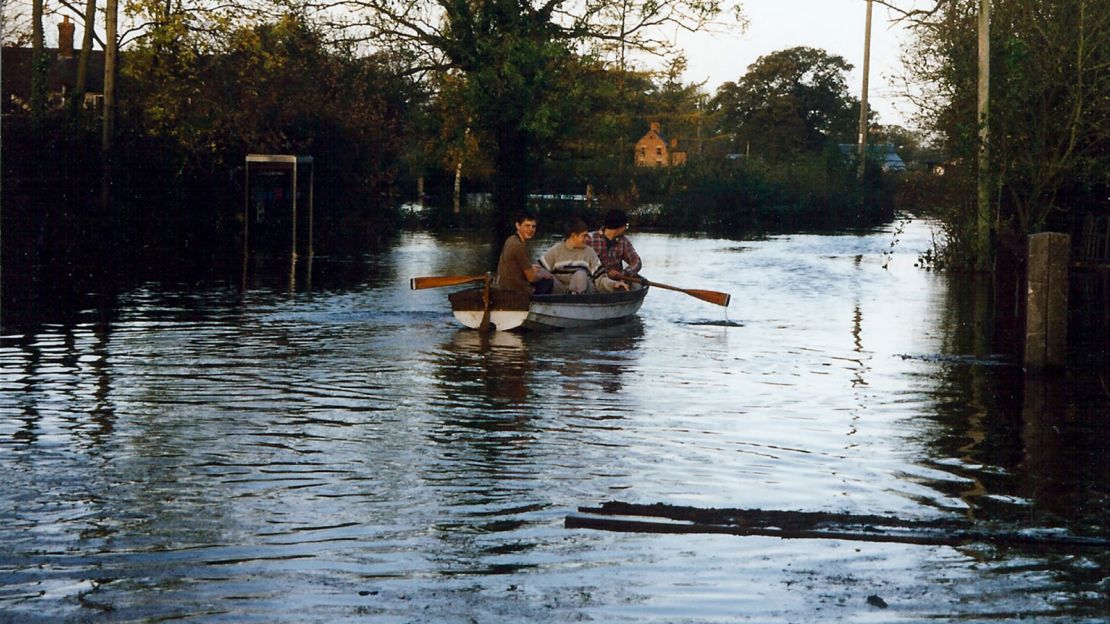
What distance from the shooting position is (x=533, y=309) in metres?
20.5

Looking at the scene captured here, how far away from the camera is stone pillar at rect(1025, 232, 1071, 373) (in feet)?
51.3

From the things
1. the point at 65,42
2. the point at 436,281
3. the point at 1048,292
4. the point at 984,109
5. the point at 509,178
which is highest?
the point at 65,42

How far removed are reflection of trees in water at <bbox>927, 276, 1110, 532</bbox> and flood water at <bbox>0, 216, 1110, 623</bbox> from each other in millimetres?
47

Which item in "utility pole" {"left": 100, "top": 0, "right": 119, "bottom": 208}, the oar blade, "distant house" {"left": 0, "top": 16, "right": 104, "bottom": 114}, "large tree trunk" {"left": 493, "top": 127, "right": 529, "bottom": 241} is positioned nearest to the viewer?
the oar blade

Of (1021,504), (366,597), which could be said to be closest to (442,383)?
(1021,504)

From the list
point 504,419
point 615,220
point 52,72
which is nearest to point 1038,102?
Result: point 615,220

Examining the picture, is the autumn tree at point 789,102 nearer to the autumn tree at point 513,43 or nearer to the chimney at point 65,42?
the chimney at point 65,42

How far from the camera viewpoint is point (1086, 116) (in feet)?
95.9

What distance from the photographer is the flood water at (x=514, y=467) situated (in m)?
7.16

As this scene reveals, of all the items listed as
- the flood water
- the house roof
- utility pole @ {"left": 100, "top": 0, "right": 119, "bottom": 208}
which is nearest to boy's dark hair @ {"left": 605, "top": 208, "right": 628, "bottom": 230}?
the flood water

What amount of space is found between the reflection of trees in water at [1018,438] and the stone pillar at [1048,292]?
37 centimetres

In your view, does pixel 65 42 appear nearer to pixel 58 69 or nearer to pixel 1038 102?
pixel 58 69

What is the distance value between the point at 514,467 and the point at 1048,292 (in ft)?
23.8

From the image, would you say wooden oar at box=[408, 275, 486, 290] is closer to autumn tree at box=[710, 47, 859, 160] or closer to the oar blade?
the oar blade
